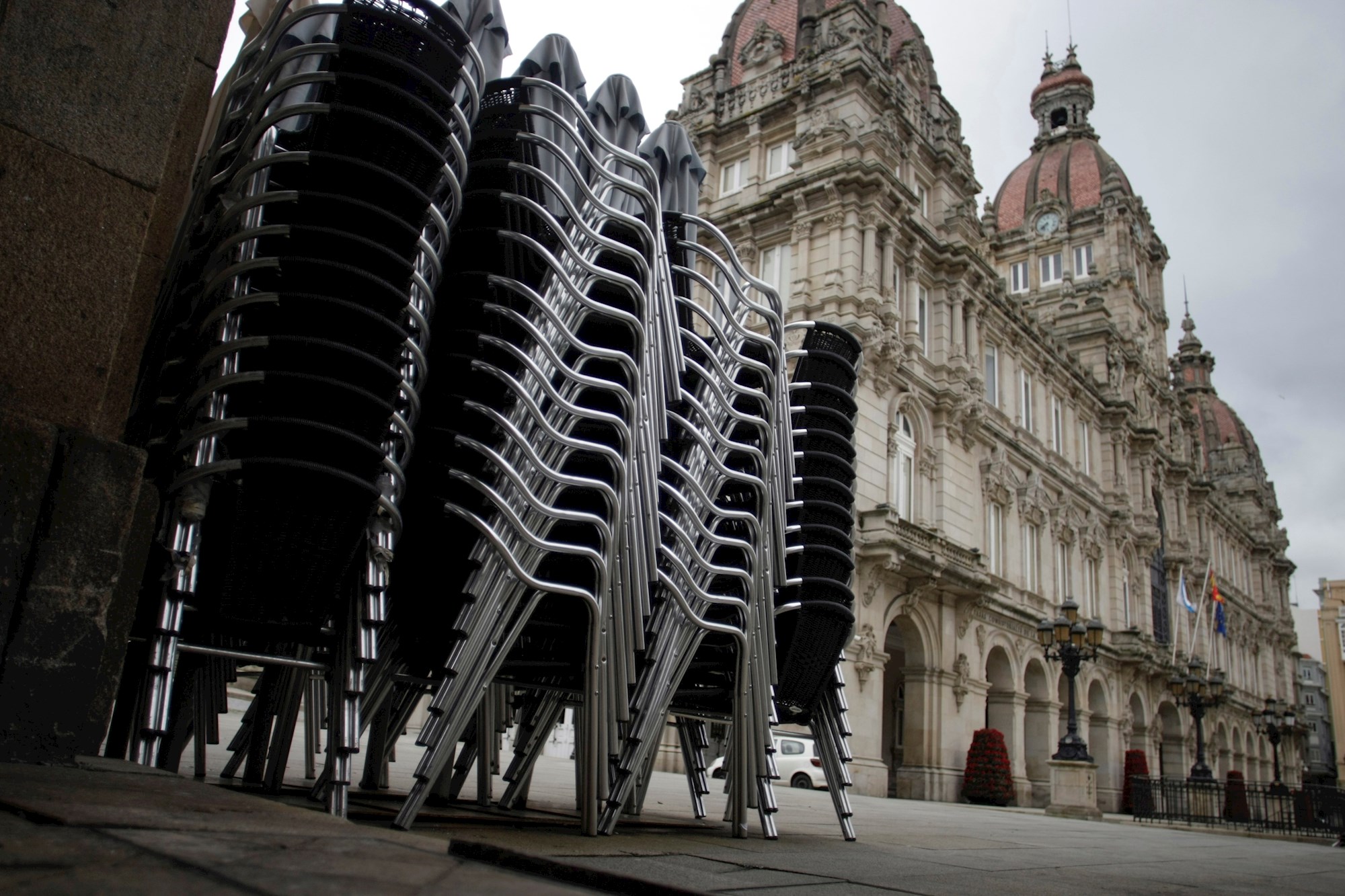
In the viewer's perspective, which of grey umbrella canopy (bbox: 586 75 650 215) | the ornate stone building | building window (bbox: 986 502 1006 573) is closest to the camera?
grey umbrella canopy (bbox: 586 75 650 215)

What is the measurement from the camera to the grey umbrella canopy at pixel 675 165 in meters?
6.07

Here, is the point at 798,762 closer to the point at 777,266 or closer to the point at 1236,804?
the point at 1236,804

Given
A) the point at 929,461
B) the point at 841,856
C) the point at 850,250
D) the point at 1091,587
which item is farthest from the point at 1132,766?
the point at 841,856

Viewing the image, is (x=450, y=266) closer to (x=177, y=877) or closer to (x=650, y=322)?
(x=650, y=322)

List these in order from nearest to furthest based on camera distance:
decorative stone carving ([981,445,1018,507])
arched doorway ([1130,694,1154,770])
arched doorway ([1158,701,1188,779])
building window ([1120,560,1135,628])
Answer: decorative stone carving ([981,445,1018,507])
building window ([1120,560,1135,628])
arched doorway ([1130,694,1154,770])
arched doorway ([1158,701,1188,779])

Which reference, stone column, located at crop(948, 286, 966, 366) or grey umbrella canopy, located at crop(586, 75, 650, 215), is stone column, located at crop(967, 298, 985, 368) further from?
grey umbrella canopy, located at crop(586, 75, 650, 215)

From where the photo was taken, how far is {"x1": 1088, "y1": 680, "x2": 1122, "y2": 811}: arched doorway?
1256 inches

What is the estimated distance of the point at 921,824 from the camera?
9.84 metres

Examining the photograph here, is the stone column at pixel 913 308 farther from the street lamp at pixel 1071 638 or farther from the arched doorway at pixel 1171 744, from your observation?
the arched doorway at pixel 1171 744

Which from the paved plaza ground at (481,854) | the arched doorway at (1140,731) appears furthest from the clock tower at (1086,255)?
the paved plaza ground at (481,854)

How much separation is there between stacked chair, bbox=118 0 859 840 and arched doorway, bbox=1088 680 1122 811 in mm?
29968

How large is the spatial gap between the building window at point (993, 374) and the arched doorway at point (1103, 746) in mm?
10342

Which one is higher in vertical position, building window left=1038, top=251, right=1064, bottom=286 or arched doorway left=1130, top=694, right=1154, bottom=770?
building window left=1038, top=251, right=1064, bottom=286

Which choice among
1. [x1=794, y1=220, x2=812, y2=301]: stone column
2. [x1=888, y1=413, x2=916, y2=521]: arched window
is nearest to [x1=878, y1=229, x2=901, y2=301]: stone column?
[x1=794, y1=220, x2=812, y2=301]: stone column
